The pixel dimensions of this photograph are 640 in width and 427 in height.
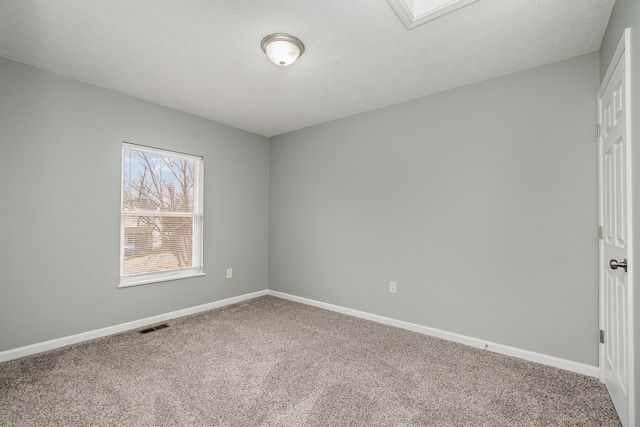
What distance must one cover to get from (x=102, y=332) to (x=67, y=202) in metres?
1.30

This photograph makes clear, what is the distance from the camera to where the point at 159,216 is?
11.3ft

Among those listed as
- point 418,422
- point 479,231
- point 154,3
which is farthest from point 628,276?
point 154,3

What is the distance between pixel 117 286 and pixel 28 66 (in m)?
2.10

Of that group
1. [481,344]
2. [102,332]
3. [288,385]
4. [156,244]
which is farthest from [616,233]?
[102,332]

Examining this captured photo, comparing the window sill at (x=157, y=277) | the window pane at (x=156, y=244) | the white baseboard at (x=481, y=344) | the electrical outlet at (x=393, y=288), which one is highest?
the window pane at (x=156, y=244)

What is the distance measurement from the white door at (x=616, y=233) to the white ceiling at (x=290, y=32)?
0.52m

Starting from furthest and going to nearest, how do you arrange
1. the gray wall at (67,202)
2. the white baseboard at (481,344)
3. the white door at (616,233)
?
1. the gray wall at (67,202)
2. the white baseboard at (481,344)
3. the white door at (616,233)

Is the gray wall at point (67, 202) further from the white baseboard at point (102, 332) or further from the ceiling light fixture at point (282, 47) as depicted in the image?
the ceiling light fixture at point (282, 47)

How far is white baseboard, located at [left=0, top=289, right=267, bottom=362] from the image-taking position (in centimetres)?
244

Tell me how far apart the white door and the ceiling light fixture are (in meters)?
1.91

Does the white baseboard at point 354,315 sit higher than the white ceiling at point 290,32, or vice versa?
the white ceiling at point 290,32

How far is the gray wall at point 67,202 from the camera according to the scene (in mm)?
2430

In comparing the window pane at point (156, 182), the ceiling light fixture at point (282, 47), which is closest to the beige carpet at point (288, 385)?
the window pane at point (156, 182)

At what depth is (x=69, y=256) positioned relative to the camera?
8.93 feet
